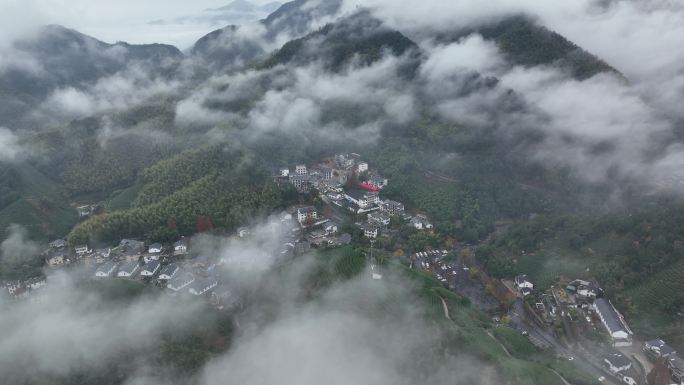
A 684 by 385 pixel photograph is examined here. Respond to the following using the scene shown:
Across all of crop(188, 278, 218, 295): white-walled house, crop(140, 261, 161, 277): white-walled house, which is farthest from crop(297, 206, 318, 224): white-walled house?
crop(140, 261, 161, 277): white-walled house

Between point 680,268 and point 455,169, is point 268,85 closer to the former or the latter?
point 455,169

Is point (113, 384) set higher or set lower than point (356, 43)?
lower

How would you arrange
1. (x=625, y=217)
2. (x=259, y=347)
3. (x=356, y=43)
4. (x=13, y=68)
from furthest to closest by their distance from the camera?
(x=13, y=68), (x=356, y=43), (x=625, y=217), (x=259, y=347)

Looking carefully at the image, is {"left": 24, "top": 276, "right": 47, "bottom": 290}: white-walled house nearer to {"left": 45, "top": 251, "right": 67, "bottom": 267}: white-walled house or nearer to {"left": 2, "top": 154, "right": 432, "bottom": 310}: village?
{"left": 2, "top": 154, "right": 432, "bottom": 310}: village

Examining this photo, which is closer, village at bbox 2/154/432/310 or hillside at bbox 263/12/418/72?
village at bbox 2/154/432/310

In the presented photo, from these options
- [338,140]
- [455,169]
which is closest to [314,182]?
[338,140]

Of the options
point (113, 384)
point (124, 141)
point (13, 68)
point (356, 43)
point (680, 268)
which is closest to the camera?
point (113, 384)

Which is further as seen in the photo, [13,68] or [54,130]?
[13,68]

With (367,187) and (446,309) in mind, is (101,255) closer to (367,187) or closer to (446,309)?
(367,187)

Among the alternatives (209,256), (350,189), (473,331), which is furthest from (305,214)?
(473,331)

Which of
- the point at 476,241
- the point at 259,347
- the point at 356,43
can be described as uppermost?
the point at 356,43
